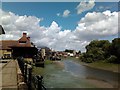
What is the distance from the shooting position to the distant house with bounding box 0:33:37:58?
5503 centimetres

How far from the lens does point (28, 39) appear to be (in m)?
64.6

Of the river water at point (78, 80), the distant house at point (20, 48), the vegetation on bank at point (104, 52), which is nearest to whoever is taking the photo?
the river water at point (78, 80)

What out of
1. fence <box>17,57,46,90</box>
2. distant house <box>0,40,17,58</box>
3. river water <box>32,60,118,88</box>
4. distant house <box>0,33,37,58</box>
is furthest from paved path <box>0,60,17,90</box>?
distant house <box>0,40,17,58</box>

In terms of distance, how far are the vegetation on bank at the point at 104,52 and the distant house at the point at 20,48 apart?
2394 cm

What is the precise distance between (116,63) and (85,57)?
2710 cm

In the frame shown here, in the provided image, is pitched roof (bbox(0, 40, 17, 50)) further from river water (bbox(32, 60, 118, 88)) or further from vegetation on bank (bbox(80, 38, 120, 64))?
vegetation on bank (bbox(80, 38, 120, 64))

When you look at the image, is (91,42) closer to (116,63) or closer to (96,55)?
(96,55)

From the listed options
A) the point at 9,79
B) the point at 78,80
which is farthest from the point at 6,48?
the point at 9,79

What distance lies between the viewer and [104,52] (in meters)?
80.6

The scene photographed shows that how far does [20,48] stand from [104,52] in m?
35.1

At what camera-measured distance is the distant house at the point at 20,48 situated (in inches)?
2167

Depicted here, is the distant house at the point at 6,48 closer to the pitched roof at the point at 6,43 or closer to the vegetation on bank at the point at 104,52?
the pitched roof at the point at 6,43

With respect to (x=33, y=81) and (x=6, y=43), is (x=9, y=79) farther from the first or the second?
(x=6, y=43)

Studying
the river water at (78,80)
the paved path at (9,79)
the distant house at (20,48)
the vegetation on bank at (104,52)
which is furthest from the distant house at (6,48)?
the paved path at (9,79)
